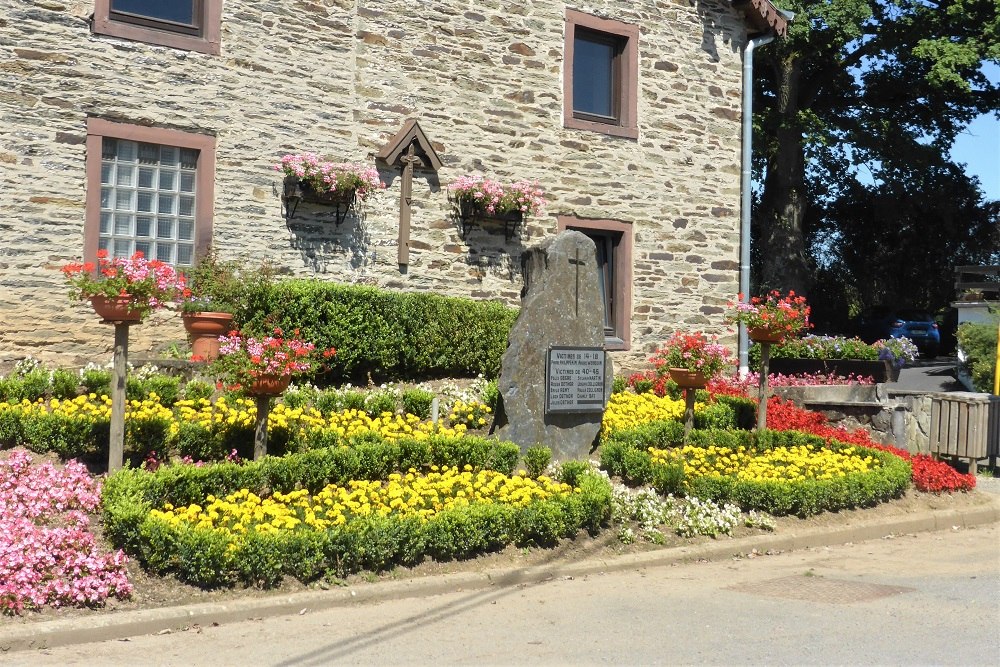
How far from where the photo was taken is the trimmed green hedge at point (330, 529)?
6.79 metres

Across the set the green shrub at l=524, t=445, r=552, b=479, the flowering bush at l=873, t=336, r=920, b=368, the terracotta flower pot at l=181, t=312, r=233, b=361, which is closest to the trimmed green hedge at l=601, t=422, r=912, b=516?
the green shrub at l=524, t=445, r=552, b=479

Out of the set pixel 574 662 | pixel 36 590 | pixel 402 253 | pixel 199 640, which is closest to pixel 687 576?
pixel 574 662

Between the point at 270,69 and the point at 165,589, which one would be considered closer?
the point at 165,589

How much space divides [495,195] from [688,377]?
4.22 metres

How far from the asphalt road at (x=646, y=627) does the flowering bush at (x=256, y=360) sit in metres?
2.36

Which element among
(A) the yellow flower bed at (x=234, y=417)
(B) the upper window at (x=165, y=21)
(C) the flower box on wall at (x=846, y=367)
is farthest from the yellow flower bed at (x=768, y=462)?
(B) the upper window at (x=165, y=21)

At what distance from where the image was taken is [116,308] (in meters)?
8.18

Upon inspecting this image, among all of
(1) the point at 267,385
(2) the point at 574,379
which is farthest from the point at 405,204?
(1) the point at 267,385

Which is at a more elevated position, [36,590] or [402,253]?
[402,253]

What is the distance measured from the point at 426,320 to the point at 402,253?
4.59 feet

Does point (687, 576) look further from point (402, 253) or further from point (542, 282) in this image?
point (402, 253)

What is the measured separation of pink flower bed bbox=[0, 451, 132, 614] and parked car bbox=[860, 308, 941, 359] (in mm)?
24721

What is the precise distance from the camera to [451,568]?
297 inches

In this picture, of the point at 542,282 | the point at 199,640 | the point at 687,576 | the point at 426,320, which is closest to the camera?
the point at 199,640
